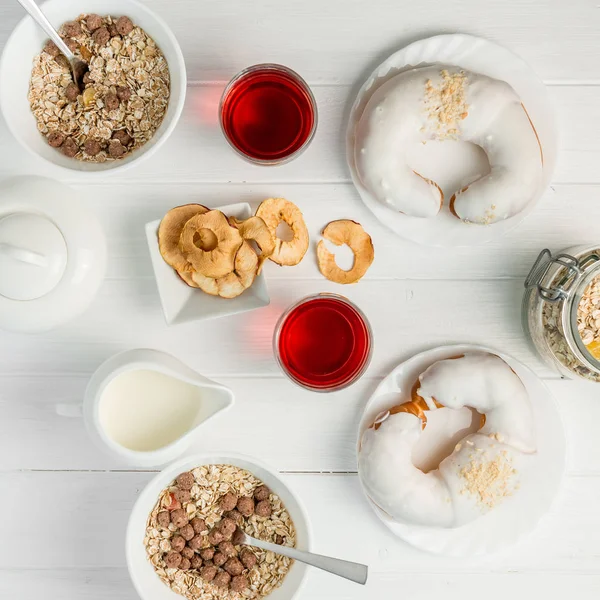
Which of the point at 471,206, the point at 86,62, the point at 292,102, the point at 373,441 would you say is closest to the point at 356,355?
the point at 373,441

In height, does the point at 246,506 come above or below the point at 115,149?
below

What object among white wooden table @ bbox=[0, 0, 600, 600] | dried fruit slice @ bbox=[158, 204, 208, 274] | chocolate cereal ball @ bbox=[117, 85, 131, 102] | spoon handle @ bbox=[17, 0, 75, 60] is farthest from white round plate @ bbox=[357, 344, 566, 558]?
spoon handle @ bbox=[17, 0, 75, 60]

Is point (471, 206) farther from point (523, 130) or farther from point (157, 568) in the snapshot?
point (157, 568)

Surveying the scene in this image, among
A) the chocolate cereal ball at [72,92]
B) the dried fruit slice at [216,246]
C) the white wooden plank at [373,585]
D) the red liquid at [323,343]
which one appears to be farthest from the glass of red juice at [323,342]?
the chocolate cereal ball at [72,92]

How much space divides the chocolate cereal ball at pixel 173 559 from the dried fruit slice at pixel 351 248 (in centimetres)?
48

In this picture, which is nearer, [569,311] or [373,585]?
[569,311]

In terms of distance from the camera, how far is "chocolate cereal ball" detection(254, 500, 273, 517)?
970mm

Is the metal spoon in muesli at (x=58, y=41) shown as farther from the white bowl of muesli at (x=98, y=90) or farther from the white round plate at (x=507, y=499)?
the white round plate at (x=507, y=499)

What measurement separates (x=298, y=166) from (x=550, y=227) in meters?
0.40

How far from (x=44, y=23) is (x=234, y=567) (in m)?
0.82

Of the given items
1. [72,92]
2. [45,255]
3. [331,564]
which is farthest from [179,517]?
[72,92]

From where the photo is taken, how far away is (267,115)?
96 cm

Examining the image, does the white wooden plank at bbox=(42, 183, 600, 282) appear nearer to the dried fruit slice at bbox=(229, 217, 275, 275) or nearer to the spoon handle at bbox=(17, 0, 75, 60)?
the dried fruit slice at bbox=(229, 217, 275, 275)

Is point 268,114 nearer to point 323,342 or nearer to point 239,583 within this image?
point 323,342
